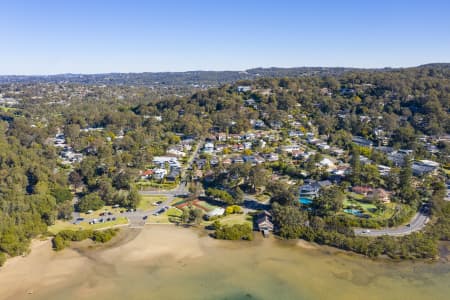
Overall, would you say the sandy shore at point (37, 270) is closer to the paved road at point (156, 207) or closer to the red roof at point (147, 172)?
the paved road at point (156, 207)

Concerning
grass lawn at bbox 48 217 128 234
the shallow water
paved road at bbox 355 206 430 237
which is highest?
paved road at bbox 355 206 430 237

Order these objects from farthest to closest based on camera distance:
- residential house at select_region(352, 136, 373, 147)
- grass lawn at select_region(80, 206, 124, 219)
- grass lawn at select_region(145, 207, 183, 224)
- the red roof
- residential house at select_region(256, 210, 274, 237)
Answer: residential house at select_region(352, 136, 373, 147), the red roof, grass lawn at select_region(80, 206, 124, 219), grass lawn at select_region(145, 207, 183, 224), residential house at select_region(256, 210, 274, 237)

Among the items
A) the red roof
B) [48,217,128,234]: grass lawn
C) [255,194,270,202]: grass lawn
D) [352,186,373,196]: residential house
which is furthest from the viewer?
the red roof

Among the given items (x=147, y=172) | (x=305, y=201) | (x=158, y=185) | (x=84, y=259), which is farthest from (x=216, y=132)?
(x=84, y=259)

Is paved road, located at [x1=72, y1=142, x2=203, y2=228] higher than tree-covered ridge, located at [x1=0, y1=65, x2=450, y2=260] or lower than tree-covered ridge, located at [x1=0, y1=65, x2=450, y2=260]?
lower

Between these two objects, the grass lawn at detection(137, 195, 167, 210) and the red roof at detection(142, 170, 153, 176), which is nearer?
the grass lawn at detection(137, 195, 167, 210)

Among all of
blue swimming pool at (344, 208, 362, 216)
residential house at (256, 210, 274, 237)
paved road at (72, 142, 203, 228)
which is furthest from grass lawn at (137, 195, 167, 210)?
blue swimming pool at (344, 208, 362, 216)

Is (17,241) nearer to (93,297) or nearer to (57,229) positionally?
(57,229)

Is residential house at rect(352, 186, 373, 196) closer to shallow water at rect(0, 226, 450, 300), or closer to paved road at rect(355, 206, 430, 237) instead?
paved road at rect(355, 206, 430, 237)
